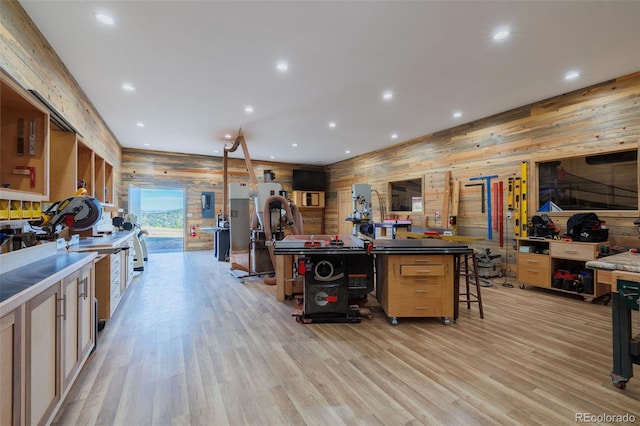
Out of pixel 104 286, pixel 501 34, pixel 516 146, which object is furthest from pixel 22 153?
pixel 516 146

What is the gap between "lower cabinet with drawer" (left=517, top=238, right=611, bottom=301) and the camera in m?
3.88

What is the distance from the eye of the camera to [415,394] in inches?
78.0

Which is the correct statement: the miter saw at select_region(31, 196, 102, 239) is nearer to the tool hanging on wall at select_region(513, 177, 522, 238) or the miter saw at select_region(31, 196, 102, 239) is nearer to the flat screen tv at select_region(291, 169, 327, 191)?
the tool hanging on wall at select_region(513, 177, 522, 238)

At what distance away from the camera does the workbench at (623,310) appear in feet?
6.17

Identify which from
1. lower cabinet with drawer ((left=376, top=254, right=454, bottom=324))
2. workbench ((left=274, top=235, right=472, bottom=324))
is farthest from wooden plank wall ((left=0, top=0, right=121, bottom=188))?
lower cabinet with drawer ((left=376, top=254, right=454, bottom=324))

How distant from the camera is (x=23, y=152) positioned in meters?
2.14

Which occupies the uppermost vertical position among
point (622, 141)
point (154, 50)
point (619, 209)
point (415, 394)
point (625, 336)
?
point (154, 50)

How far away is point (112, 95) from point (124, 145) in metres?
4.21

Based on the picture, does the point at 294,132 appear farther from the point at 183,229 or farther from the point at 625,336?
the point at 625,336

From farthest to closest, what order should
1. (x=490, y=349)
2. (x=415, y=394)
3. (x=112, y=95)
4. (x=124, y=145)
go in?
(x=124, y=145), (x=112, y=95), (x=490, y=349), (x=415, y=394)

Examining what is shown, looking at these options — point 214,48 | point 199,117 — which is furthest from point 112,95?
point 214,48

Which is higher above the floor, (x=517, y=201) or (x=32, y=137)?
(x=32, y=137)

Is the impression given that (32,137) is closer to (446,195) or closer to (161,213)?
(446,195)

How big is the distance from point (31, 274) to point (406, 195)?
7462mm
